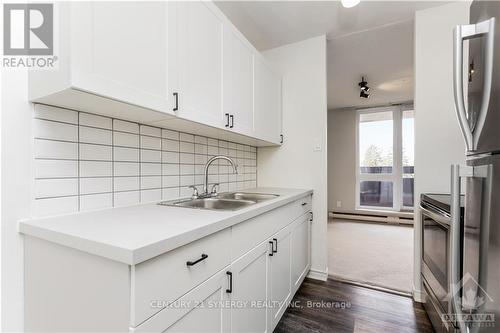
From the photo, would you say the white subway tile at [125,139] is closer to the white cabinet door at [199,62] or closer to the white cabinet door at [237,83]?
the white cabinet door at [199,62]

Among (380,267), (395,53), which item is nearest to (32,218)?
(380,267)

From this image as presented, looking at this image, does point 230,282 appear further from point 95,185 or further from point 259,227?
point 95,185

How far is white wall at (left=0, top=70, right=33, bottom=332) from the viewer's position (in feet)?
2.92

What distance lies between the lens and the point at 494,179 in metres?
0.67

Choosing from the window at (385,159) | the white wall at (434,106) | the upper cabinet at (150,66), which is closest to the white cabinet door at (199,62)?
the upper cabinet at (150,66)

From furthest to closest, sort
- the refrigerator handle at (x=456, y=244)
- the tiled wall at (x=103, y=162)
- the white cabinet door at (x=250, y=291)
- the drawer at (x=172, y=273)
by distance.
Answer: the white cabinet door at (x=250, y=291) → the tiled wall at (x=103, y=162) → the refrigerator handle at (x=456, y=244) → the drawer at (x=172, y=273)

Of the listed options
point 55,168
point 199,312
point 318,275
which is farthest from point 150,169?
point 318,275

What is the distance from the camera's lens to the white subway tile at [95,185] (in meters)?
1.09

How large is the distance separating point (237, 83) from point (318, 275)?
196cm

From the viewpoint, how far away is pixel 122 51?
93cm

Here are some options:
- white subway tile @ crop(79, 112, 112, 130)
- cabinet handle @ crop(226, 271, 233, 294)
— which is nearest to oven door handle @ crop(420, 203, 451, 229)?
cabinet handle @ crop(226, 271, 233, 294)

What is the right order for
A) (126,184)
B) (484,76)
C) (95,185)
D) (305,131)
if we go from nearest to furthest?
1. (484,76)
2. (95,185)
3. (126,184)
4. (305,131)

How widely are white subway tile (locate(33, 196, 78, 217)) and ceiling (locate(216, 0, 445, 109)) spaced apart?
5.95 feet

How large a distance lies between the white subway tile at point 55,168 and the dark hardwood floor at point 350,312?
1.56 meters
